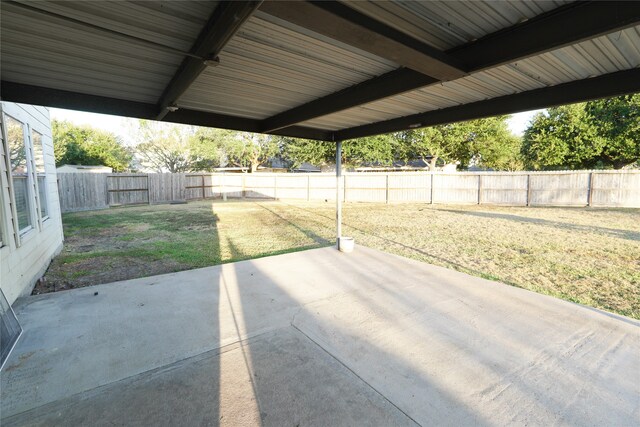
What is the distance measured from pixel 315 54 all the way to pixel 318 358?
2505 millimetres

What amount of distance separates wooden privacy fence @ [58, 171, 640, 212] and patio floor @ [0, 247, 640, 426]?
1283 centimetres

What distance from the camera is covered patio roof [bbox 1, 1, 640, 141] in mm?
1745

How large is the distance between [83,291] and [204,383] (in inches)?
106

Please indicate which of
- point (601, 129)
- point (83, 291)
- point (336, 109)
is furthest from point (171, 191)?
point (601, 129)

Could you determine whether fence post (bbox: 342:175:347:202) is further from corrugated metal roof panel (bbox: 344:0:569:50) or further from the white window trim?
corrugated metal roof panel (bbox: 344:0:569:50)

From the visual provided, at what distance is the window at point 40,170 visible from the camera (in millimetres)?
5107

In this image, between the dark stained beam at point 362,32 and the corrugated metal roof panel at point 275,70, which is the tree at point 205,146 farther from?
the dark stained beam at point 362,32

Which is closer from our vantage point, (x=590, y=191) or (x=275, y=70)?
(x=275, y=70)

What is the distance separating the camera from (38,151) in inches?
212

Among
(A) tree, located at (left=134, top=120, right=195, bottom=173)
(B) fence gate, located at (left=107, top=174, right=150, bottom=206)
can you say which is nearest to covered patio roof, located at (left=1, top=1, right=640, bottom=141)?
(B) fence gate, located at (left=107, top=174, right=150, bottom=206)

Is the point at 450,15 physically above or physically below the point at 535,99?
above

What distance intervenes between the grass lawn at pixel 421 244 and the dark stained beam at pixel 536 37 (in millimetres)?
3226

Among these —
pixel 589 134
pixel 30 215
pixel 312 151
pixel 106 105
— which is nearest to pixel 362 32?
pixel 106 105

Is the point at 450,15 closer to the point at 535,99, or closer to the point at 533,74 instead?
the point at 533,74
